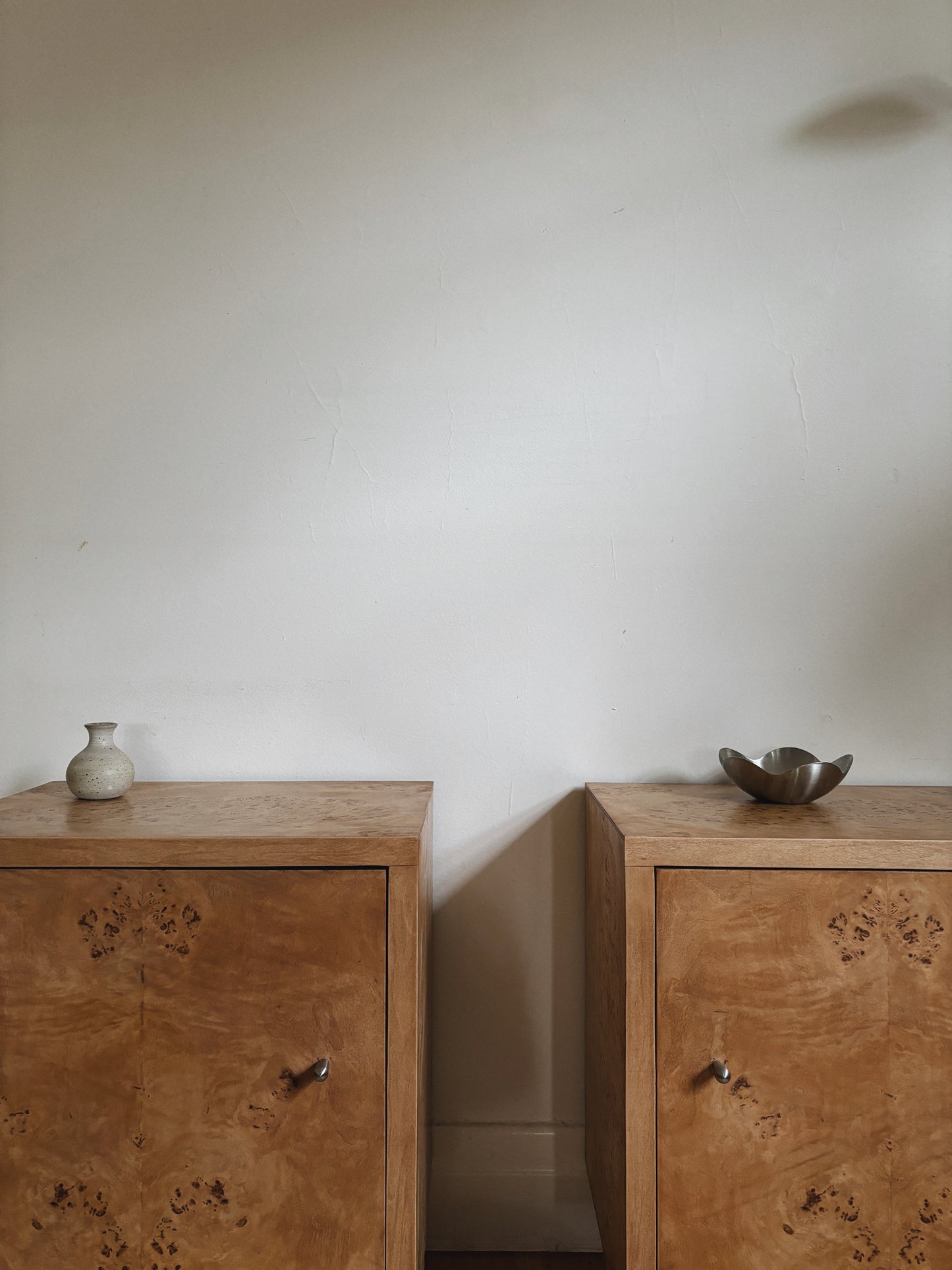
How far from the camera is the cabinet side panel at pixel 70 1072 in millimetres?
958

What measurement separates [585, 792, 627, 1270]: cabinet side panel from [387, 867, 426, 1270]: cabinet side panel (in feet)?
0.89

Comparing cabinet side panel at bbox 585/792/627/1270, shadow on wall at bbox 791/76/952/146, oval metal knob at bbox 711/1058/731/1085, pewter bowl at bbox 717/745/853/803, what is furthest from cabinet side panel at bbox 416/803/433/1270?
shadow on wall at bbox 791/76/952/146

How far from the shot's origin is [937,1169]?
96cm

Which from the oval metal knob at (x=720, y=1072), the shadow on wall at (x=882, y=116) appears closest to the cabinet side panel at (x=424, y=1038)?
the oval metal knob at (x=720, y=1072)

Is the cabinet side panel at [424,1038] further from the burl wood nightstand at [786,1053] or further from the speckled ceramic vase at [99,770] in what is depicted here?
the speckled ceramic vase at [99,770]

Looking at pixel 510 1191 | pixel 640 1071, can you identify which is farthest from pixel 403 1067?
pixel 510 1191

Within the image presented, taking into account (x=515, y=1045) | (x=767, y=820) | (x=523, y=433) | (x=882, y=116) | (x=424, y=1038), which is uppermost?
(x=882, y=116)

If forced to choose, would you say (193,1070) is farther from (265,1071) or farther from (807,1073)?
(807,1073)

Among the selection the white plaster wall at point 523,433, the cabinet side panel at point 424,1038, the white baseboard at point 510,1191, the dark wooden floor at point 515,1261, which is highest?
the white plaster wall at point 523,433

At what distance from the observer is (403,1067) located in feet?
3.12

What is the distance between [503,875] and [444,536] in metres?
0.65

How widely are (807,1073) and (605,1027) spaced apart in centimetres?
29

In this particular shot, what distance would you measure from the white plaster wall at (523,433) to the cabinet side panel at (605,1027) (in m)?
0.13

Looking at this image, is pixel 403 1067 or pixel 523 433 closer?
pixel 403 1067
